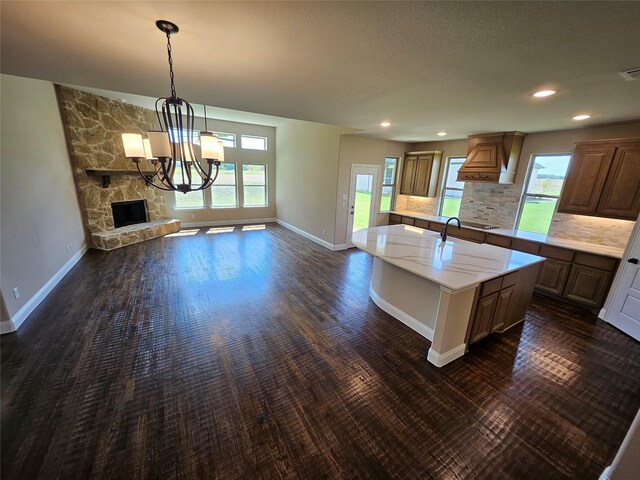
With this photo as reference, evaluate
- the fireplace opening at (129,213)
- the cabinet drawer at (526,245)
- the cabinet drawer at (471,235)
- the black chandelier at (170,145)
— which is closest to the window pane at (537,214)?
the cabinet drawer at (526,245)

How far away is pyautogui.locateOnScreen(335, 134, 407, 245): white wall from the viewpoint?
5469 mm

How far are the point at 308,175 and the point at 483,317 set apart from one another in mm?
5014

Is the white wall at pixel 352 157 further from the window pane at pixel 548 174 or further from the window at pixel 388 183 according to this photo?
the window pane at pixel 548 174

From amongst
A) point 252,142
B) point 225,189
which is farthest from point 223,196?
point 252,142

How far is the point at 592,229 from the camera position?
3805 millimetres

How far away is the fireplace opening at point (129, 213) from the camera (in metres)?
5.74

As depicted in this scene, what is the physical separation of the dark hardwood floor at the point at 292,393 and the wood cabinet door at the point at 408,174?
3.60m

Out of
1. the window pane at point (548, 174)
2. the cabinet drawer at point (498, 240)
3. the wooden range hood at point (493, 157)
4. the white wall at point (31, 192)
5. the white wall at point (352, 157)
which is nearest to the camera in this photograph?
the white wall at point (31, 192)

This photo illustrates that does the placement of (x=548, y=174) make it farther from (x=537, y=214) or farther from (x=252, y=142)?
(x=252, y=142)

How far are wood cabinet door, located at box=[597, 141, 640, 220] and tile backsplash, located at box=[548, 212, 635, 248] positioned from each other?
1.11 ft

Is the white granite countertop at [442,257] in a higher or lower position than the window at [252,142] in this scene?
lower

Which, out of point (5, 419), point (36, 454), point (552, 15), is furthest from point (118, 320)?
point (552, 15)

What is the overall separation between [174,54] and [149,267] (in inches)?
149

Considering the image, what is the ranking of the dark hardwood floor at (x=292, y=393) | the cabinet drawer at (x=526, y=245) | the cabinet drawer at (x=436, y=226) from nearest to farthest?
the dark hardwood floor at (x=292, y=393) < the cabinet drawer at (x=526, y=245) < the cabinet drawer at (x=436, y=226)
